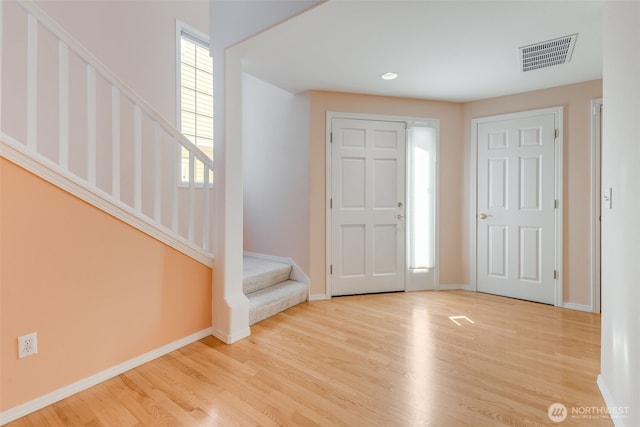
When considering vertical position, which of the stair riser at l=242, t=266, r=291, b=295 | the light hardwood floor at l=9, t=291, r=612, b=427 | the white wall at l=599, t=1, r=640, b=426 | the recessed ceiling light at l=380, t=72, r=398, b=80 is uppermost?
the recessed ceiling light at l=380, t=72, r=398, b=80

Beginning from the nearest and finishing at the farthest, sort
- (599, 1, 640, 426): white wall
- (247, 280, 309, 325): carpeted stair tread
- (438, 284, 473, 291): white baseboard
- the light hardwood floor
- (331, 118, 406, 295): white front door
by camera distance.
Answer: (599, 1, 640, 426): white wall
the light hardwood floor
(247, 280, 309, 325): carpeted stair tread
(331, 118, 406, 295): white front door
(438, 284, 473, 291): white baseboard

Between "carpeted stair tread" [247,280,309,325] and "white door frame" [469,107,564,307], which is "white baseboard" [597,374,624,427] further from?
"carpeted stair tread" [247,280,309,325]

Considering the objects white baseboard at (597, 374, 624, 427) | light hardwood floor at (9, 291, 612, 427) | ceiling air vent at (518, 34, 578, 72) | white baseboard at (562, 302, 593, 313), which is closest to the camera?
white baseboard at (597, 374, 624, 427)

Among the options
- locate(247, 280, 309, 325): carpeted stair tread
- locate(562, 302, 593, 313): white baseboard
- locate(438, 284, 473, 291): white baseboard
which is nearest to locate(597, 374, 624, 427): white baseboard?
locate(562, 302, 593, 313): white baseboard

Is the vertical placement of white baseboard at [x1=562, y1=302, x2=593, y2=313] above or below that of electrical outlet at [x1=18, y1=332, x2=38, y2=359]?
below

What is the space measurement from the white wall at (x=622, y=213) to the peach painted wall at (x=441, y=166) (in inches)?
83.1

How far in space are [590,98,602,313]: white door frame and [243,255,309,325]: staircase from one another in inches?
116

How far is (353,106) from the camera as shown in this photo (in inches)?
142

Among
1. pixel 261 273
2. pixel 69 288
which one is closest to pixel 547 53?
pixel 261 273

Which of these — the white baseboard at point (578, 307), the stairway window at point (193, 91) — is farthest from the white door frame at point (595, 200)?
the stairway window at point (193, 91)

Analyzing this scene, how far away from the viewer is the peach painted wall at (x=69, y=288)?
1578 mm

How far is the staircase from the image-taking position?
290cm

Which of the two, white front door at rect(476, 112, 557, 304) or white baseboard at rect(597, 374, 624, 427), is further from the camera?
white front door at rect(476, 112, 557, 304)

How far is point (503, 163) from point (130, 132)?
13.2ft
